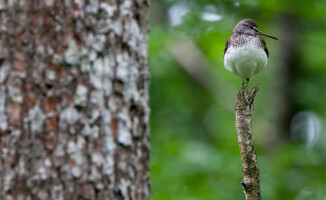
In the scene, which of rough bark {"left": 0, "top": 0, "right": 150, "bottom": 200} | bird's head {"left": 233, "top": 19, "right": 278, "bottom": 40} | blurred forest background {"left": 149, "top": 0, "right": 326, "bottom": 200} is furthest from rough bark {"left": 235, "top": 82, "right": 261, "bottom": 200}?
blurred forest background {"left": 149, "top": 0, "right": 326, "bottom": 200}

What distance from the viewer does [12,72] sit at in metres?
2.50

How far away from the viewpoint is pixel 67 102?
2514 mm

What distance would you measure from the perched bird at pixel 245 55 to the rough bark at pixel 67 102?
367 centimetres

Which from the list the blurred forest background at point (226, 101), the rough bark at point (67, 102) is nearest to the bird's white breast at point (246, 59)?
the blurred forest background at point (226, 101)

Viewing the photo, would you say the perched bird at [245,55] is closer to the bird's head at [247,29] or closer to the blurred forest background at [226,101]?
the bird's head at [247,29]

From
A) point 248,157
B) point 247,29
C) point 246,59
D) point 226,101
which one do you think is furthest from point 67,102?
point 226,101

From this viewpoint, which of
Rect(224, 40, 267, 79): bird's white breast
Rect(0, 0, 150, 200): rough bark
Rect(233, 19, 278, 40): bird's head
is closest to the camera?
Rect(0, 0, 150, 200): rough bark

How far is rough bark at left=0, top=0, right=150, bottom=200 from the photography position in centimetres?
247

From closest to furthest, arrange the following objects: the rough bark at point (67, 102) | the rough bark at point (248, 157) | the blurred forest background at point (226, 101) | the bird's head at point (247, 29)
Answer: the rough bark at point (67, 102), the rough bark at point (248, 157), the bird's head at point (247, 29), the blurred forest background at point (226, 101)

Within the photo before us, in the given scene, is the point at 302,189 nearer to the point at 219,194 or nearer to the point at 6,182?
the point at 219,194

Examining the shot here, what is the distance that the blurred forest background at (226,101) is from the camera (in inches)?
356

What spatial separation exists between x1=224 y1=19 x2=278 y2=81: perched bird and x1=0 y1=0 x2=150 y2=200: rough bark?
3.67 meters

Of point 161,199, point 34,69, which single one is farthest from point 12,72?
point 161,199

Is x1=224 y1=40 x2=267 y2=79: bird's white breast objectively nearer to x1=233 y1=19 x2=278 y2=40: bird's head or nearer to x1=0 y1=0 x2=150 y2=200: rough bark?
x1=233 y1=19 x2=278 y2=40: bird's head
